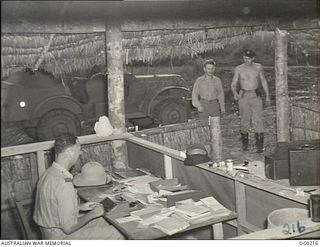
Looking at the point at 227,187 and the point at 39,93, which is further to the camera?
the point at 39,93

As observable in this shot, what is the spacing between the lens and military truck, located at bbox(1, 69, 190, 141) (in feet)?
16.7

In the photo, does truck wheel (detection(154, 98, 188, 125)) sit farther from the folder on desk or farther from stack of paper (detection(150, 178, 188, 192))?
the folder on desk

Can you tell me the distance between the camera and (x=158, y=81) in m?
5.80

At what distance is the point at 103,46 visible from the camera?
525 centimetres

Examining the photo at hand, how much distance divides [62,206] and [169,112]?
3.77m

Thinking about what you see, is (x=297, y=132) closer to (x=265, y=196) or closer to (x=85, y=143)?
(x=85, y=143)

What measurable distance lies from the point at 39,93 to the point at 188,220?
3.59 metres

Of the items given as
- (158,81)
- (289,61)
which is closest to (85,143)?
(158,81)

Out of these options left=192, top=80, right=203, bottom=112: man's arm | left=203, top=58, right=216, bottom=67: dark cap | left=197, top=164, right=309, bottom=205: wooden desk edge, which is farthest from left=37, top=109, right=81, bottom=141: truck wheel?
left=197, top=164, right=309, bottom=205: wooden desk edge

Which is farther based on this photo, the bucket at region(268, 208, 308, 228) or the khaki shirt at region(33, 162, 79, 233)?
the khaki shirt at region(33, 162, 79, 233)

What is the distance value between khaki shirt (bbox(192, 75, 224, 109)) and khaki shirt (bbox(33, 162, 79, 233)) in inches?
123

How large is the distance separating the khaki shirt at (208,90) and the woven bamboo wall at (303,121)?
1.10 metres

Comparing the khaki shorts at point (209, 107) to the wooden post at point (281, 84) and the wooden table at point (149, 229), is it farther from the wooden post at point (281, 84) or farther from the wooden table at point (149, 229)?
the wooden table at point (149, 229)

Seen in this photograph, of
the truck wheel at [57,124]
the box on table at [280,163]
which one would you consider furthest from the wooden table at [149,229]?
the truck wheel at [57,124]
